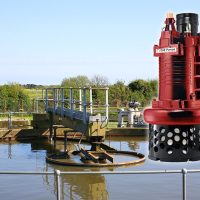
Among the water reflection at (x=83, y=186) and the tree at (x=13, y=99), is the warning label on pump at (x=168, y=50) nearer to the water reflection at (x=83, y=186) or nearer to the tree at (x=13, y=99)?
the water reflection at (x=83, y=186)

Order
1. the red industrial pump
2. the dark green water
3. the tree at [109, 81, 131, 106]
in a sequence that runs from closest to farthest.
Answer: the red industrial pump
the dark green water
the tree at [109, 81, 131, 106]

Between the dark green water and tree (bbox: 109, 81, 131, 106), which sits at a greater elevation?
tree (bbox: 109, 81, 131, 106)

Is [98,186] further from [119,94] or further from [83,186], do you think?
[119,94]

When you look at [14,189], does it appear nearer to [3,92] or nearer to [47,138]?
[47,138]

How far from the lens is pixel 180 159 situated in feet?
3.13

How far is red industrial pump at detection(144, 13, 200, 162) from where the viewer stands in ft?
3.10

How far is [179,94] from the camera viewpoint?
3.18ft

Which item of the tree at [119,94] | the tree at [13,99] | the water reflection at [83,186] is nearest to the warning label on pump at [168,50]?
the water reflection at [83,186]

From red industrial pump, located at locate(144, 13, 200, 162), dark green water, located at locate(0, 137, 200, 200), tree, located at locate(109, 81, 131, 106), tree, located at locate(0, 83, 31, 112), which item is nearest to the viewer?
red industrial pump, located at locate(144, 13, 200, 162)

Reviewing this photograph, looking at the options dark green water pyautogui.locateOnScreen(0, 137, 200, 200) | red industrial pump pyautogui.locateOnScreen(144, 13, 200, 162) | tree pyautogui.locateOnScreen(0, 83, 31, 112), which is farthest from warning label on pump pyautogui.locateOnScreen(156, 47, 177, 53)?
tree pyautogui.locateOnScreen(0, 83, 31, 112)

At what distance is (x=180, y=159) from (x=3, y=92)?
30756 mm

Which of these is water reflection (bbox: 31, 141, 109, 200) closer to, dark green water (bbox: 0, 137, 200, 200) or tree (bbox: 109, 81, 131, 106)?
dark green water (bbox: 0, 137, 200, 200)

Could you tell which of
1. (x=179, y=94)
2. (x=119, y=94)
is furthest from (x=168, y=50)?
(x=119, y=94)

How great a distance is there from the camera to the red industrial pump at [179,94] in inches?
37.2
